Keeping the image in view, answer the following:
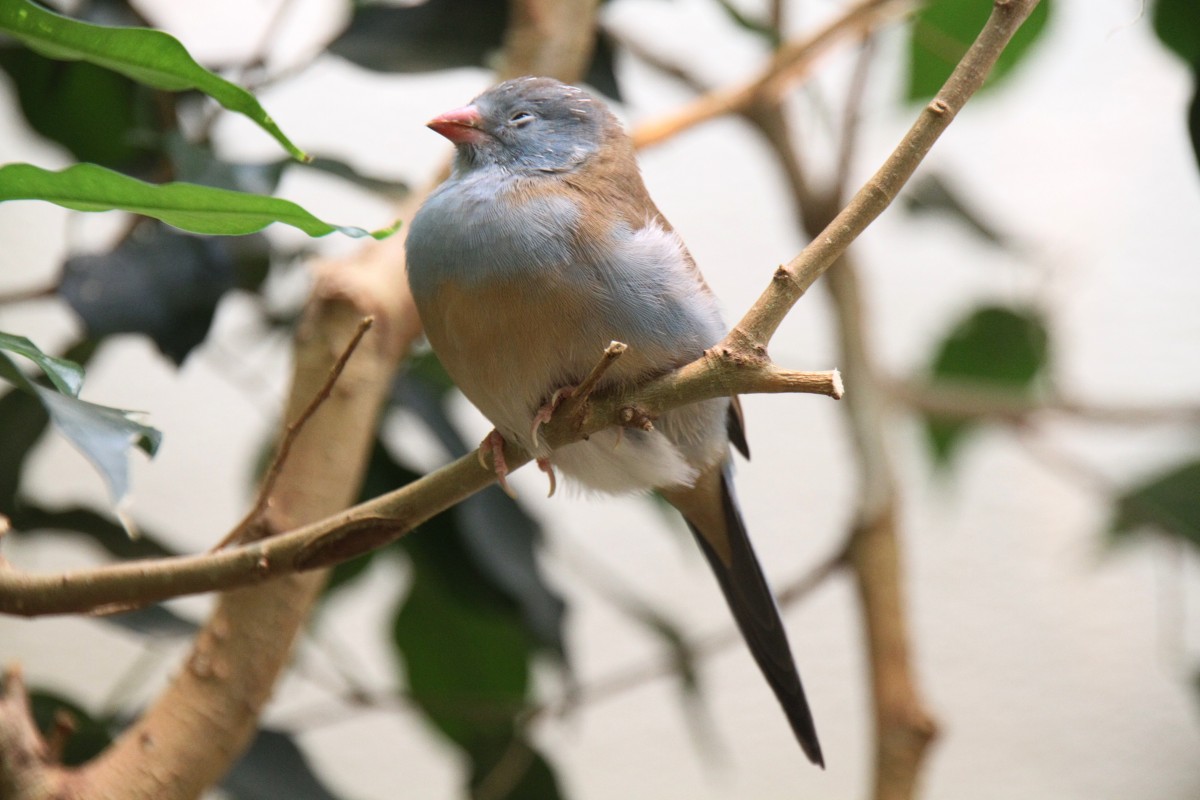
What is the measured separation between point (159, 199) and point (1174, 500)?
186 cm

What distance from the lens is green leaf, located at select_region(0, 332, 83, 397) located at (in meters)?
0.94

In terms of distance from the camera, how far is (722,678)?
3416mm

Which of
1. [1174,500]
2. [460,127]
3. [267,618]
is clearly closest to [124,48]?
[460,127]

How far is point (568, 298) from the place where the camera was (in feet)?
4.16

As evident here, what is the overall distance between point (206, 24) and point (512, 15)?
1.32m

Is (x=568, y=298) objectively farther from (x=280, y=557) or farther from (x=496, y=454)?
(x=280, y=557)

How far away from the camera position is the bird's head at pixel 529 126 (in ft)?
5.09

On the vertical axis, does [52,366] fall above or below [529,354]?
above

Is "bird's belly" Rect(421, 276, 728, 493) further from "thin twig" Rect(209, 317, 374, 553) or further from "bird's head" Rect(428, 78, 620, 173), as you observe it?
"bird's head" Rect(428, 78, 620, 173)

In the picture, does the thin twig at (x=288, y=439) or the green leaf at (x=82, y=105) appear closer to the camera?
the thin twig at (x=288, y=439)

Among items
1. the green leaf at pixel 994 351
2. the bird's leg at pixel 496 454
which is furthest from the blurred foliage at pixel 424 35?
the green leaf at pixel 994 351

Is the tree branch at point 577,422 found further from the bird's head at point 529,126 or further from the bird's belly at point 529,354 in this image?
the bird's head at point 529,126

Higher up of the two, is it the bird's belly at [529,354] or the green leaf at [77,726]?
the bird's belly at [529,354]

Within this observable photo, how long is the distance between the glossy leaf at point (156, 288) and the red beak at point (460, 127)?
359mm
